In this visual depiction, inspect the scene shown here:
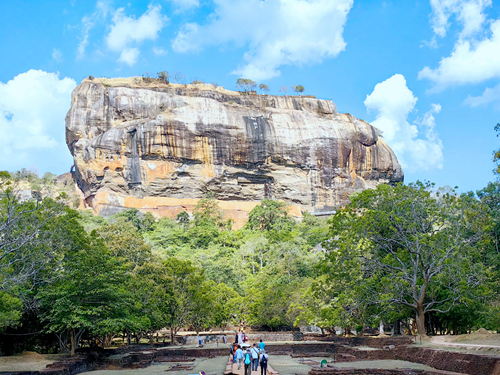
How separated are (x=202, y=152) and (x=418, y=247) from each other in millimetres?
46603

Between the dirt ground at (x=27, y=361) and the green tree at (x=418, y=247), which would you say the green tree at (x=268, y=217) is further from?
the dirt ground at (x=27, y=361)

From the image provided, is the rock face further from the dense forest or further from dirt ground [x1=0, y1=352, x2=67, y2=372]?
dirt ground [x1=0, y1=352, x2=67, y2=372]

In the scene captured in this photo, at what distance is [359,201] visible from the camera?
2181cm

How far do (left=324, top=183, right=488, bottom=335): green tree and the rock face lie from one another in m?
43.2

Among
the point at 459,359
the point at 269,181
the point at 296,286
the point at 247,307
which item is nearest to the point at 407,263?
the point at 459,359

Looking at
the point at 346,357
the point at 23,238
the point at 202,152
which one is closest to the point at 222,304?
the point at 346,357

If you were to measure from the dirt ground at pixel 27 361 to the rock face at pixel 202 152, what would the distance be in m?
43.2

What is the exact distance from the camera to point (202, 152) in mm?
A: 63656

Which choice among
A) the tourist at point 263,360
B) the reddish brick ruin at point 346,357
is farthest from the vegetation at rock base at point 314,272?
the tourist at point 263,360

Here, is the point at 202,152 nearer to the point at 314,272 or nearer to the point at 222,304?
the point at 222,304

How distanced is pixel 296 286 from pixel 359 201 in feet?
42.5

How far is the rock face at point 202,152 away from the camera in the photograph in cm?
6184

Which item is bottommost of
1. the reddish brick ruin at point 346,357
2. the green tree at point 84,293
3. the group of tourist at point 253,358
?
the reddish brick ruin at point 346,357

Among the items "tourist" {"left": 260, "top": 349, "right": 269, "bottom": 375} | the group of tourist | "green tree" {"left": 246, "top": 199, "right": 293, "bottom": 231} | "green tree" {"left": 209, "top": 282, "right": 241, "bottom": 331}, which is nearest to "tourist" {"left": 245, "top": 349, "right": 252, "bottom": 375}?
the group of tourist
